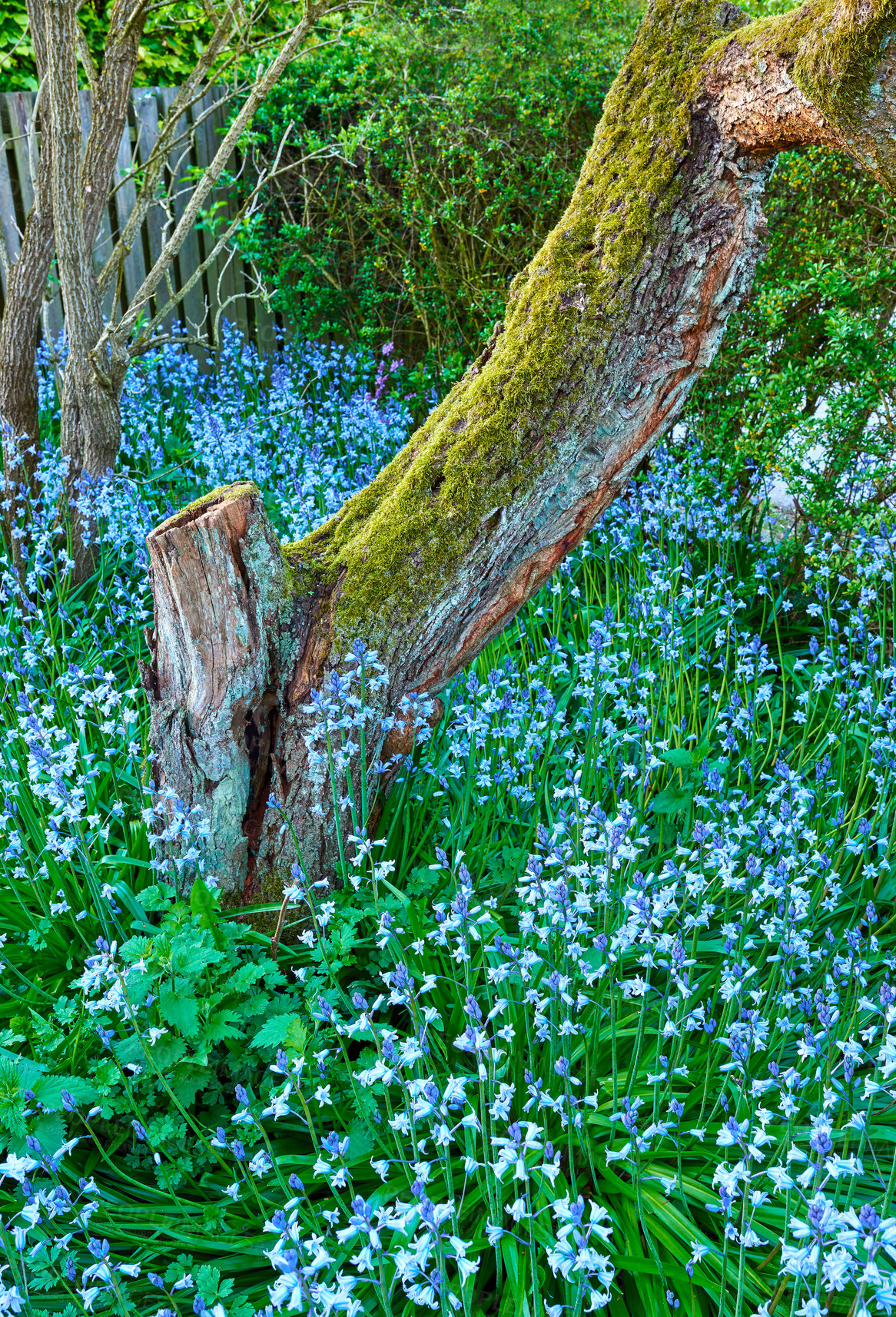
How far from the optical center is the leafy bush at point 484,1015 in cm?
186

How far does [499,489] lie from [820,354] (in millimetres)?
3194

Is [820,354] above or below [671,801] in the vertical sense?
above

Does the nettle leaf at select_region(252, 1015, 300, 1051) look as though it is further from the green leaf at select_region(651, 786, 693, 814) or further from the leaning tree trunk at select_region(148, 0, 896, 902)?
the green leaf at select_region(651, 786, 693, 814)

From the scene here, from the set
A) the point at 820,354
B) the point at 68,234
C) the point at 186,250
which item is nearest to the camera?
the point at 68,234

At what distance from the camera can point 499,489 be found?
3094 mm

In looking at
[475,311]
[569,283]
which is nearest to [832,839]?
[569,283]

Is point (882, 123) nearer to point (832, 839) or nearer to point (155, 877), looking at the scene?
point (832, 839)

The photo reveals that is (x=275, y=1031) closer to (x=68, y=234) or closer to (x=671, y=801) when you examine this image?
(x=671, y=801)

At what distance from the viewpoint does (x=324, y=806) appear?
10.1 feet

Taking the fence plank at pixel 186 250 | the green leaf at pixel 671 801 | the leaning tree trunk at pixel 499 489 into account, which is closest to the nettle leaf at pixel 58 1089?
the leaning tree trunk at pixel 499 489

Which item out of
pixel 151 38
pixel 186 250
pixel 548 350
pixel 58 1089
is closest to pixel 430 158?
pixel 186 250

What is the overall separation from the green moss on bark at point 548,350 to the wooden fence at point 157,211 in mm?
3805

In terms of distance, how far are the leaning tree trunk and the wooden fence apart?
3.87 m

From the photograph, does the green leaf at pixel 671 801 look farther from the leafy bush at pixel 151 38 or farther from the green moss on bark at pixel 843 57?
the leafy bush at pixel 151 38
